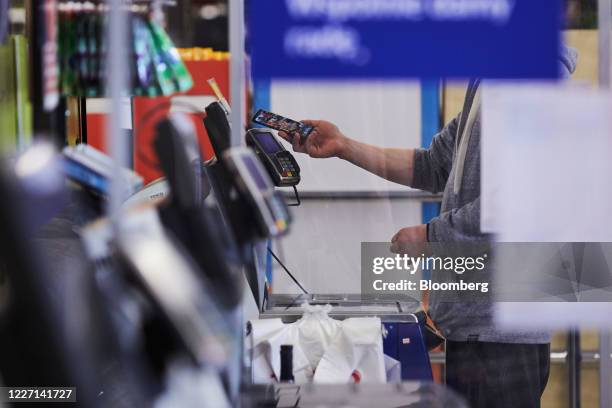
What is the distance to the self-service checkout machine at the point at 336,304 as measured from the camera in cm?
269

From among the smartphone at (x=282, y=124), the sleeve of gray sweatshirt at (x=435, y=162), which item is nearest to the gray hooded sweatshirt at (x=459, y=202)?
the sleeve of gray sweatshirt at (x=435, y=162)

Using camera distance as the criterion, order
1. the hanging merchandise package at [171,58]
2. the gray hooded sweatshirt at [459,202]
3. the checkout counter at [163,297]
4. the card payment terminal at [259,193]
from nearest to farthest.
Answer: the checkout counter at [163,297], the card payment terminal at [259,193], the hanging merchandise package at [171,58], the gray hooded sweatshirt at [459,202]

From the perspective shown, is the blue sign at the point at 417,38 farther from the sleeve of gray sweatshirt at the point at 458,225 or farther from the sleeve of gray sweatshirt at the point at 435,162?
the sleeve of gray sweatshirt at the point at 458,225

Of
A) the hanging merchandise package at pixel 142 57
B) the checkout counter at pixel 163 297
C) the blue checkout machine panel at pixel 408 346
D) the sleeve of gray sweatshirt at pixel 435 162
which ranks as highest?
the hanging merchandise package at pixel 142 57

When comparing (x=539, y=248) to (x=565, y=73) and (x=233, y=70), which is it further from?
(x=233, y=70)

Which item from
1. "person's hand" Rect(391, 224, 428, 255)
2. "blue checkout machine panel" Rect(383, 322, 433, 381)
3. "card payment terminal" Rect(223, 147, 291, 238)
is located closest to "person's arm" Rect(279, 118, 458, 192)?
"person's hand" Rect(391, 224, 428, 255)

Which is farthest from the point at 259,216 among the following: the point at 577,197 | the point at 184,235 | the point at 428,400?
the point at 577,197

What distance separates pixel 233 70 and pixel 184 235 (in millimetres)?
631

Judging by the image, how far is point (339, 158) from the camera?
275cm

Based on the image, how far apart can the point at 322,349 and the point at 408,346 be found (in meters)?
0.25

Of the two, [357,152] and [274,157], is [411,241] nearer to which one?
[357,152]

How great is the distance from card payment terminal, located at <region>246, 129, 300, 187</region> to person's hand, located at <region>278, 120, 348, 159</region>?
0.12ft

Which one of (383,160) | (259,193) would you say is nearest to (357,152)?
(383,160)

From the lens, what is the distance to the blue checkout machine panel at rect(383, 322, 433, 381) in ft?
9.01
